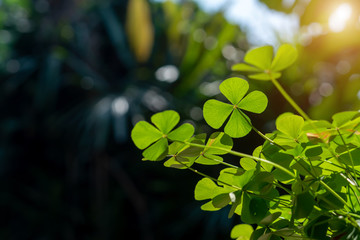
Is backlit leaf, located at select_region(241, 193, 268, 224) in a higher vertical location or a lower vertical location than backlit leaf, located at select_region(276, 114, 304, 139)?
lower

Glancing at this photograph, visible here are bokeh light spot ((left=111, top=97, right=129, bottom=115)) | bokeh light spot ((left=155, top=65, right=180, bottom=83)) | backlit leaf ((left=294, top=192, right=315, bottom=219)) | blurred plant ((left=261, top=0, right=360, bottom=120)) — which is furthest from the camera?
bokeh light spot ((left=155, top=65, right=180, bottom=83))

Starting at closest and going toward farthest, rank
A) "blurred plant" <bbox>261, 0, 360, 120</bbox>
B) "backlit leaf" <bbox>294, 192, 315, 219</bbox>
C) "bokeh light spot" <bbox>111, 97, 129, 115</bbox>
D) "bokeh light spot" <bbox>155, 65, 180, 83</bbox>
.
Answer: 1. "backlit leaf" <bbox>294, 192, 315, 219</bbox>
2. "blurred plant" <bbox>261, 0, 360, 120</bbox>
3. "bokeh light spot" <bbox>111, 97, 129, 115</bbox>
4. "bokeh light spot" <bbox>155, 65, 180, 83</bbox>

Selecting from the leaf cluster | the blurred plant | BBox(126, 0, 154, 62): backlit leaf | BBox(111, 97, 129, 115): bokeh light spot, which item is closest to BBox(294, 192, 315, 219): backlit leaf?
the leaf cluster

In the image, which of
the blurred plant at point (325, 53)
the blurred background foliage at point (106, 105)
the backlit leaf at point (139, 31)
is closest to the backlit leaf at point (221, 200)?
the blurred plant at point (325, 53)

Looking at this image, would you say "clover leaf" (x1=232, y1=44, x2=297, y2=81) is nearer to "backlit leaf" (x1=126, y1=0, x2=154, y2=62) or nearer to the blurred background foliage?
the blurred background foliage

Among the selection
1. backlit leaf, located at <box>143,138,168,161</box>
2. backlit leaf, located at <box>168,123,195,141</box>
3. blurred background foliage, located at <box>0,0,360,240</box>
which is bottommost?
blurred background foliage, located at <box>0,0,360,240</box>

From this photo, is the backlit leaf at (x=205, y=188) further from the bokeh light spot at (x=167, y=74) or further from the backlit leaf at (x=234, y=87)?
the bokeh light spot at (x=167, y=74)

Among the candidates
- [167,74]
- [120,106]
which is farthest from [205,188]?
[167,74]

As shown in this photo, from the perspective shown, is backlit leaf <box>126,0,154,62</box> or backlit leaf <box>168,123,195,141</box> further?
backlit leaf <box>126,0,154,62</box>
